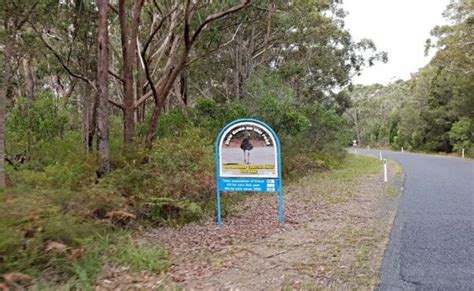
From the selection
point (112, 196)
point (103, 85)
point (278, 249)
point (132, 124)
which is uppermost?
point (103, 85)

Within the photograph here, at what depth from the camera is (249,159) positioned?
9.59m

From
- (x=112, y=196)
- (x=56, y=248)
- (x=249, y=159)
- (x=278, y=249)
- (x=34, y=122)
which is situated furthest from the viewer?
(x=34, y=122)

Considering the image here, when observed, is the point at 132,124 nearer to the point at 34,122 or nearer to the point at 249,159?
the point at 249,159

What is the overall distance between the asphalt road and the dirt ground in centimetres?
25

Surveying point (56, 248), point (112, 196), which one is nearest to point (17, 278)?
point (56, 248)

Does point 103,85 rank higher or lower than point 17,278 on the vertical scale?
higher

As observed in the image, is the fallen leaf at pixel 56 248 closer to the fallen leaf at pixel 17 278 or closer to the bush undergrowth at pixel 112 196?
the bush undergrowth at pixel 112 196

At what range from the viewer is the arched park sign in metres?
9.42

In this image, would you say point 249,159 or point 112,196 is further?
point 249,159

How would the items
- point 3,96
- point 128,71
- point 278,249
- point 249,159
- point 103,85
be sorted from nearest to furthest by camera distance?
point 278,249 → point 249,159 → point 3,96 → point 103,85 → point 128,71

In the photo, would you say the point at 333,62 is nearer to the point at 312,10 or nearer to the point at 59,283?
the point at 312,10

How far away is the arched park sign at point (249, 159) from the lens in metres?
9.42

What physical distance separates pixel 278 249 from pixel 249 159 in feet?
8.25

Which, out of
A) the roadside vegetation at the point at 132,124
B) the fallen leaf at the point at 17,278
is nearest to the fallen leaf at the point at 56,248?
the roadside vegetation at the point at 132,124
